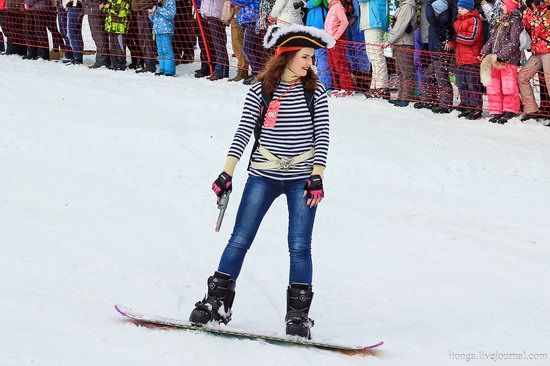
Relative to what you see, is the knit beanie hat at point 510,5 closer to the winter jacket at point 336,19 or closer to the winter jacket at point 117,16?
the winter jacket at point 336,19

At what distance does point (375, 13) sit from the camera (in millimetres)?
12234

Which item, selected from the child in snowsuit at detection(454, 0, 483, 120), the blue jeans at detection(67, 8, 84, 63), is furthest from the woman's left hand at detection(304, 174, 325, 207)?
the blue jeans at detection(67, 8, 84, 63)

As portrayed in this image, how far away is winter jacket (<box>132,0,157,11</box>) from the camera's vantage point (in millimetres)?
14367

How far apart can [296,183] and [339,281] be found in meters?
1.42

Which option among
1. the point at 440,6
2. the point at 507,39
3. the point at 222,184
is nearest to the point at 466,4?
the point at 440,6

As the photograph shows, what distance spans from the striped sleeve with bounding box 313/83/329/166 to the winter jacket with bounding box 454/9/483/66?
21.1ft

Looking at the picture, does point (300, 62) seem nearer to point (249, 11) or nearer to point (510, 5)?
point (510, 5)

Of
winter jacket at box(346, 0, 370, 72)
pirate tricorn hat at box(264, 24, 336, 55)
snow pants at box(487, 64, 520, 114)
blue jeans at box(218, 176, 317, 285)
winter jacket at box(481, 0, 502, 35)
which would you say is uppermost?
winter jacket at box(481, 0, 502, 35)

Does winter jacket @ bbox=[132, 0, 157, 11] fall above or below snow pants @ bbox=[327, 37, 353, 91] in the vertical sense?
above

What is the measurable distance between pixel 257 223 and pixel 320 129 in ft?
2.10

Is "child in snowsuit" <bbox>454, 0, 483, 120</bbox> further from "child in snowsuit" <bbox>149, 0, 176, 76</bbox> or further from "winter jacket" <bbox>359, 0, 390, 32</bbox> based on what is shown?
"child in snowsuit" <bbox>149, 0, 176, 76</bbox>

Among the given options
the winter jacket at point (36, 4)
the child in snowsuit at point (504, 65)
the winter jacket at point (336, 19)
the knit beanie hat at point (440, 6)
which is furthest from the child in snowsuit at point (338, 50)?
the winter jacket at point (36, 4)

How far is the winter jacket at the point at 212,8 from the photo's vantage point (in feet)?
45.6

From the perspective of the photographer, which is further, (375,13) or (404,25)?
(375,13)
